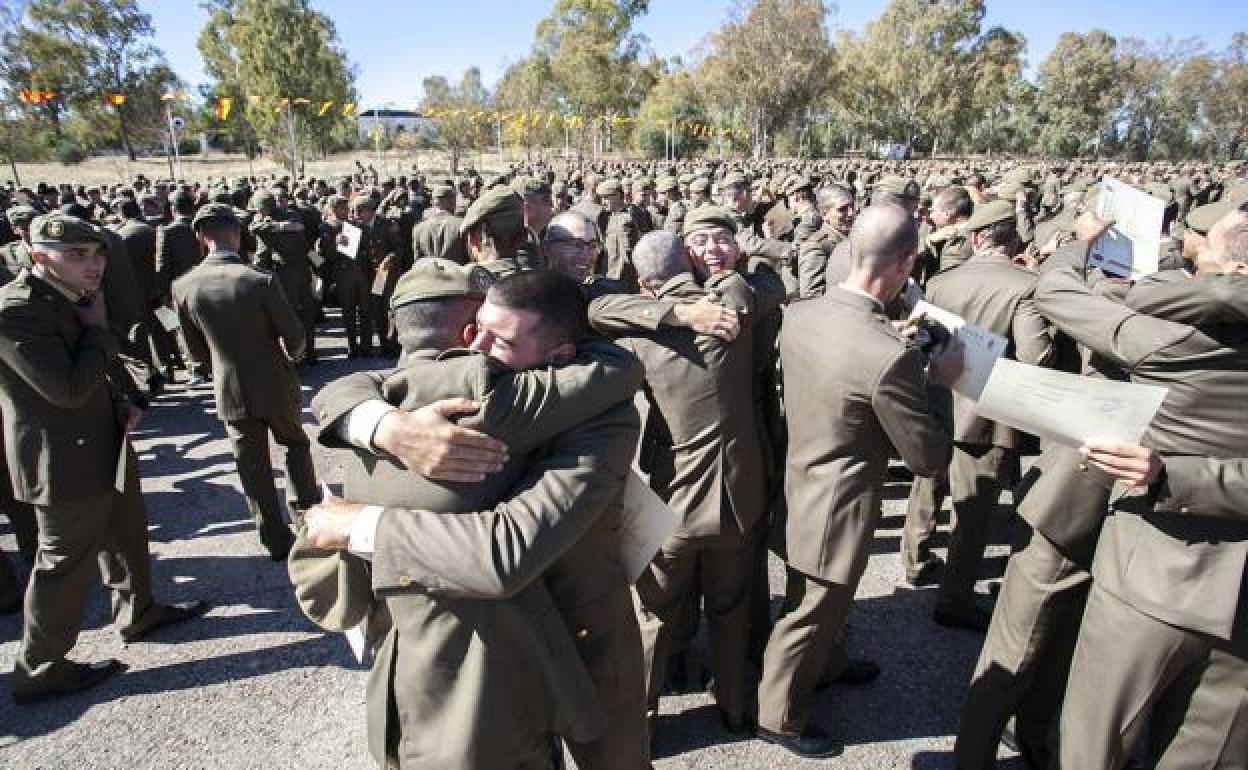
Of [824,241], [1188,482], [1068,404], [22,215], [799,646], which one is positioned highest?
[22,215]

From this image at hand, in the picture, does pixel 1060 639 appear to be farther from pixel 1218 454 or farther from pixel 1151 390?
pixel 1151 390

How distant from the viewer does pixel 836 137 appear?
61750mm

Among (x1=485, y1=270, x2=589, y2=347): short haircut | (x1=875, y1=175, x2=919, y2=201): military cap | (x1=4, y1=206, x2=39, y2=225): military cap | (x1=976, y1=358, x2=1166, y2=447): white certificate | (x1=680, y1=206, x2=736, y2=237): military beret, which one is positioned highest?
(x1=875, y1=175, x2=919, y2=201): military cap

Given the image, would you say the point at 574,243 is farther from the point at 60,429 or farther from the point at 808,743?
the point at 808,743

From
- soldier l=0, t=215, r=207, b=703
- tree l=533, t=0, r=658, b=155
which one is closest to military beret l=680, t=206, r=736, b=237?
soldier l=0, t=215, r=207, b=703

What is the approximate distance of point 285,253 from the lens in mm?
8688

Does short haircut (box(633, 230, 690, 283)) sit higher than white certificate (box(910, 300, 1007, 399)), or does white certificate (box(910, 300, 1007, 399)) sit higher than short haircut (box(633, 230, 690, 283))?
short haircut (box(633, 230, 690, 283))

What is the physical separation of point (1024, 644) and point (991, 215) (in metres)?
2.52

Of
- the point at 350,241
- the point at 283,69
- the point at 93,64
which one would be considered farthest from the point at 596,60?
the point at 350,241

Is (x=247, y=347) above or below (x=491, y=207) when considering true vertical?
below

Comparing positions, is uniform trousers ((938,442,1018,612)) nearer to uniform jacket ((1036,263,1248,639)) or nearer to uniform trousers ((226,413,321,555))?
uniform jacket ((1036,263,1248,639))

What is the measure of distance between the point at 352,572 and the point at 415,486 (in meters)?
0.49

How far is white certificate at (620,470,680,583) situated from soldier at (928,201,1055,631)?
2.43 metres

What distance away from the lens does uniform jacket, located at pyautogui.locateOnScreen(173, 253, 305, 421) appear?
4.39 meters
